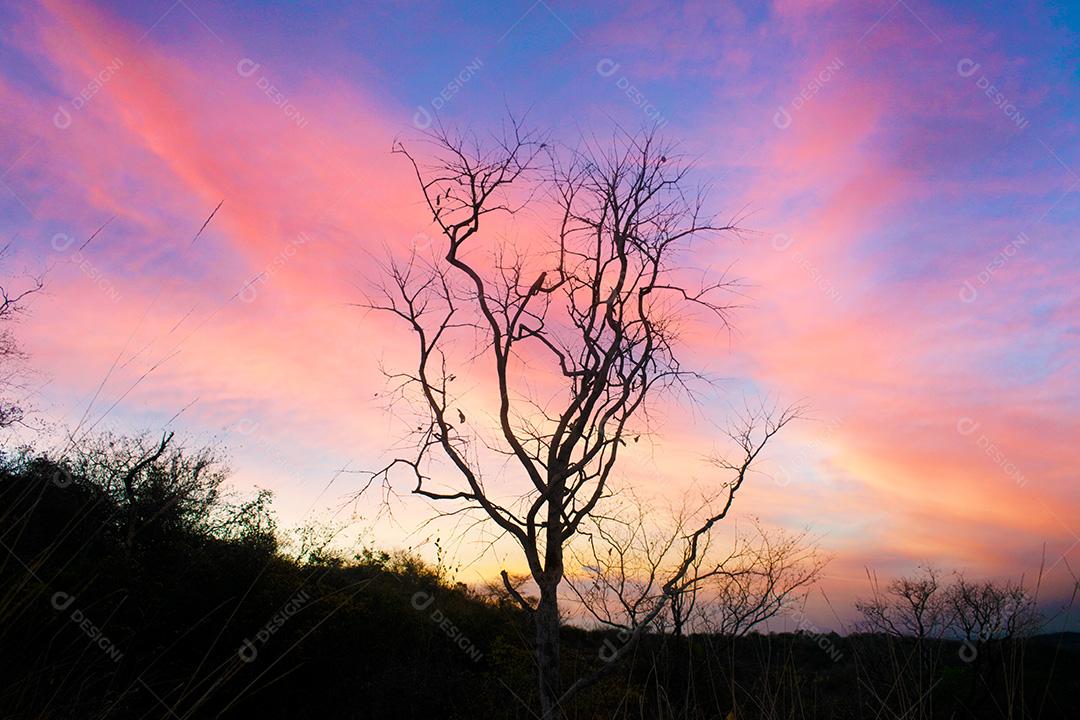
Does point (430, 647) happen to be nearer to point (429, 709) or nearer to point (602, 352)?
point (429, 709)

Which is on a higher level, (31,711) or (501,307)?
(501,307)

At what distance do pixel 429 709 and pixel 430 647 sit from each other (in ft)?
12.5

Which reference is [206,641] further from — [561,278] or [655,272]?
[655,272]

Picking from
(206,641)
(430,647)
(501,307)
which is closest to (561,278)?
(501,307)

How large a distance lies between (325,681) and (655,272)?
677 inches

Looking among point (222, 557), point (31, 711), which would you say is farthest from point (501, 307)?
point (31, 711)

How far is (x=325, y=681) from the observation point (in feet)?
73.4

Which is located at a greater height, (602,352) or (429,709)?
(602,352)

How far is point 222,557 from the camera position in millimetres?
17734

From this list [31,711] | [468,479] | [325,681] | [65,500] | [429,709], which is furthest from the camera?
[325,681]

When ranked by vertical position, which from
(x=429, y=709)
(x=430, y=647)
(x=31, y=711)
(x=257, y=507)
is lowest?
(x=31, y=711)

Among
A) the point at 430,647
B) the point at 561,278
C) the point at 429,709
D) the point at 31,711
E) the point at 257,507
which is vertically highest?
the point at 561,278

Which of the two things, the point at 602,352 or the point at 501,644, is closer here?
the point at 602,352

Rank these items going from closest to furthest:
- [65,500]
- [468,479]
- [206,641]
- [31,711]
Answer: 1. [31,711]
2. [468,479]
3. [65,500]
4. [206,641]
